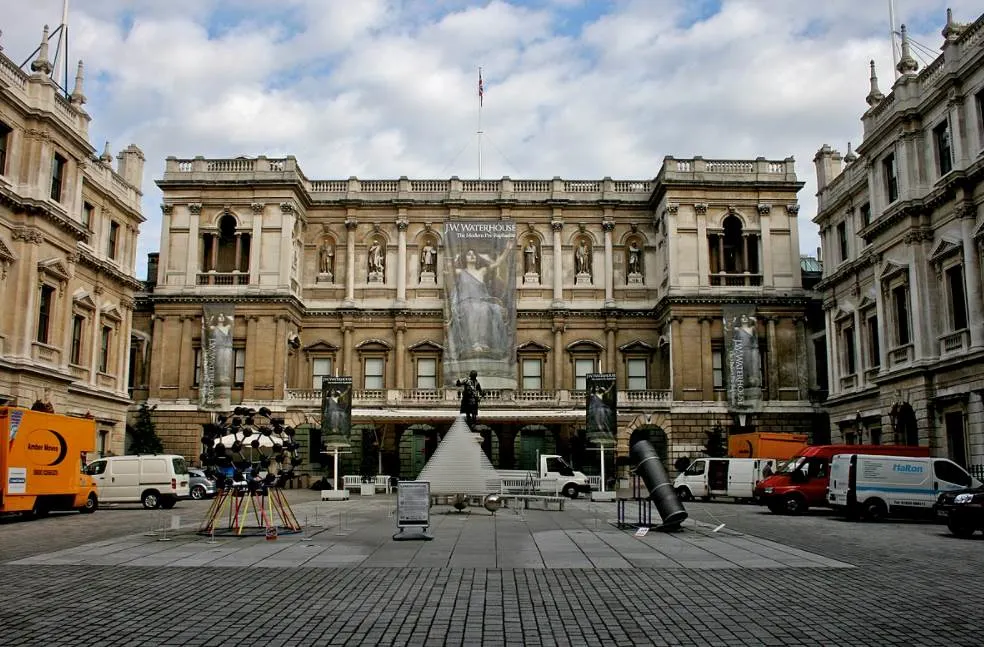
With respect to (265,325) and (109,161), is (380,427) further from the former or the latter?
(109,161)

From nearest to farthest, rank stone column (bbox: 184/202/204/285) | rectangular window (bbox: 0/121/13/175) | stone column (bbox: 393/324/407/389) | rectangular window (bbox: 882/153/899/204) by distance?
rectangular window (bbox: 0/121/13/175) < rectangular window (bbox: 882/153/899/204) < stone column (bbox: 184/202/204/285) < stone column (bbox: 393/324/407/389)

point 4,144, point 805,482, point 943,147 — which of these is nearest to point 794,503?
point 805,482

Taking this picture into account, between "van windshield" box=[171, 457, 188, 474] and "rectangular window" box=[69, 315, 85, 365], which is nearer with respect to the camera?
"van windshield" box=[171, 457, 188, 474]

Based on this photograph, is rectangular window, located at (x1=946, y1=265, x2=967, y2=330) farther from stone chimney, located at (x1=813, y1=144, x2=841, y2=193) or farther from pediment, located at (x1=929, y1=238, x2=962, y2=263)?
stone chimney, located at (x1=813, y1=144, x2=841, y2=193)

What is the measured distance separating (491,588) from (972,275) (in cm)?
2238

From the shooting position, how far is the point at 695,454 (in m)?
42.3

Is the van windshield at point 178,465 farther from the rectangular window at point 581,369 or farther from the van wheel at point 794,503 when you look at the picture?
the rectangular window at point 581,369

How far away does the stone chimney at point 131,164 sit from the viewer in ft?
132

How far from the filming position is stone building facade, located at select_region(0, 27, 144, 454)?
2894 cm

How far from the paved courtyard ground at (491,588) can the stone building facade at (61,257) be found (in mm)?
13619

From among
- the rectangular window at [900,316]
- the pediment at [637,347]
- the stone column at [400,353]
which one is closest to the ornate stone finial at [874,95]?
the rectangular window at [900,316]

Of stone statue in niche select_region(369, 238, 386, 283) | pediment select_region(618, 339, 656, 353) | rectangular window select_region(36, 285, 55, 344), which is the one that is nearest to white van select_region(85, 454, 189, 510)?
rectangular window select_region(36, 285, 55, 344)

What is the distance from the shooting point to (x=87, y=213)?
35500 millimetres

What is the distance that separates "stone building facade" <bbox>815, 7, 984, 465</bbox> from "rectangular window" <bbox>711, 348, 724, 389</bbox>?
6.82 meters
